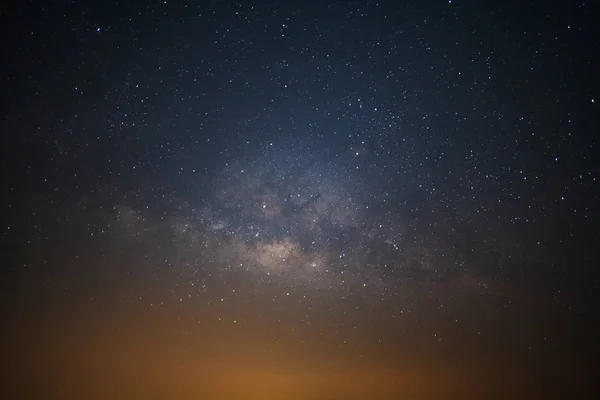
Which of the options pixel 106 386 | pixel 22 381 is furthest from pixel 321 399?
pixel 22 381

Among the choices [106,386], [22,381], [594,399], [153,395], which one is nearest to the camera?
[594,399]

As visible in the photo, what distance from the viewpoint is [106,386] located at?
55906mm

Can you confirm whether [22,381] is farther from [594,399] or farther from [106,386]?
[594,399]

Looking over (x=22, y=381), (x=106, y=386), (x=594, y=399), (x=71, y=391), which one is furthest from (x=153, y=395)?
(x=594, y=399)

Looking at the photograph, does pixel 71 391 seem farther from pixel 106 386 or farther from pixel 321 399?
pixel 321 399

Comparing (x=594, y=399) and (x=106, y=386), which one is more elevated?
(x=106, y=386)

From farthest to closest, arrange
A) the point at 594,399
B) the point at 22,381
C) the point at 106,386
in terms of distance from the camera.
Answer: the point at 106,386 → the point at 22,381 → the point at 594,399

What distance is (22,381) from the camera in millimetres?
44625

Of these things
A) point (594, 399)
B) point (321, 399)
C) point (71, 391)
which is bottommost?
point (594, 399)

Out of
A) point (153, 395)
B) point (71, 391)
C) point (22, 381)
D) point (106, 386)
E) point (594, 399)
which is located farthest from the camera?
point (153, 395)

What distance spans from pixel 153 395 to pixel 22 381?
25.9m

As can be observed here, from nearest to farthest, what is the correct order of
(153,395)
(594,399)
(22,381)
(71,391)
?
(594,399)
(22,381)
(71,391)
(153,395)

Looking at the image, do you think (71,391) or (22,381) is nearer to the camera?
(22,381)

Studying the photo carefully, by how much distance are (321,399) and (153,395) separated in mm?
28267
